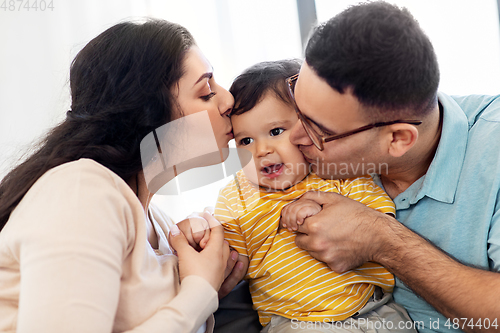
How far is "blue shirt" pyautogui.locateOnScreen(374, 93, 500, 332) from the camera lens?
109 centimetres

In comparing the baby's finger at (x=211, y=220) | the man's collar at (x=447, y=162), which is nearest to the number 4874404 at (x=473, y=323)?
the man's collar at (x=447, y=162)

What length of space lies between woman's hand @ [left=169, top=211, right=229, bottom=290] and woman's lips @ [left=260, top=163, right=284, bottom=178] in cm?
24

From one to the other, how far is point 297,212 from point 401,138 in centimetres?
38

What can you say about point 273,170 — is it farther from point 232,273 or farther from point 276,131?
point 232,273

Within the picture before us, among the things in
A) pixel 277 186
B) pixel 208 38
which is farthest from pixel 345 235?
pixel 208 38

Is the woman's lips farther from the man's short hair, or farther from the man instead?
the man's short hair

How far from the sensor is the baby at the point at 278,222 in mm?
1187

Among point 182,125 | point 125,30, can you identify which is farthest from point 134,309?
point 125,30

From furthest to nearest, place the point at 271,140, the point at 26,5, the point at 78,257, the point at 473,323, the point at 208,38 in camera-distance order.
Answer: the point at 208,38
the point at 26,5
the point at 271,140
the point at 473,323
the point at 78,257

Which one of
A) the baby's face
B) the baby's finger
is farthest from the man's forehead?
the baby's finger

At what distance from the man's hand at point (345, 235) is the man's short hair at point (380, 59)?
0.29 metres

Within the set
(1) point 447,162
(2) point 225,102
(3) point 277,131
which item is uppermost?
(2) point 225,102

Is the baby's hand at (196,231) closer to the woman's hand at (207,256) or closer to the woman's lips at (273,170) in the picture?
the woman's hand at (207,256)

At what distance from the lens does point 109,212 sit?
83cm
